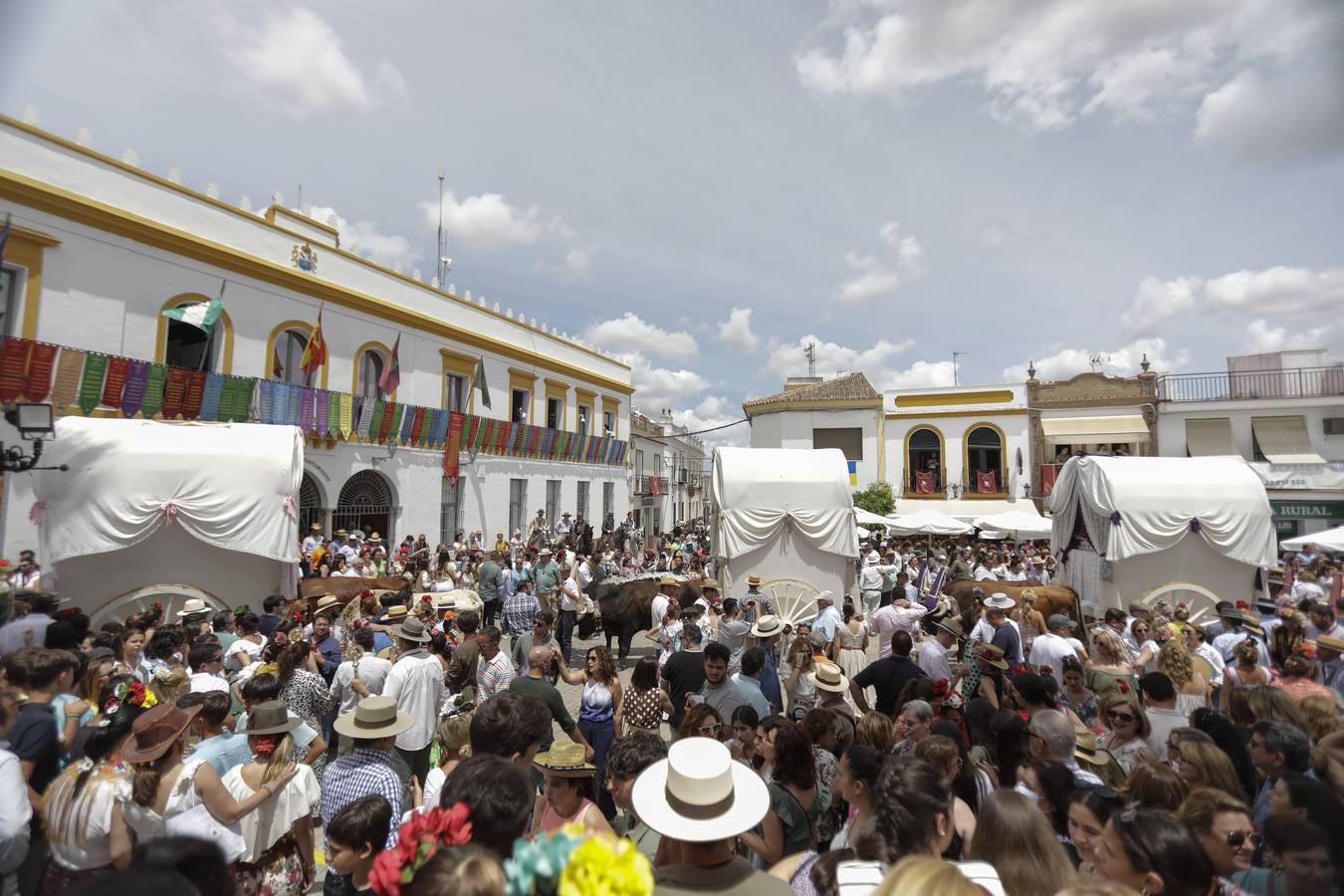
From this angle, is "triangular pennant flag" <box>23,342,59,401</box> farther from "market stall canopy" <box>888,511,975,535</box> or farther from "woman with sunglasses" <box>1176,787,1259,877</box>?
"market stall canopy" <box>888,511,975,535</box>

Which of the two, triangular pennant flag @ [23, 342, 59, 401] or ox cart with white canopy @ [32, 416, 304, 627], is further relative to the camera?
triangular pennant flag @ [23, 342, 59, 401]

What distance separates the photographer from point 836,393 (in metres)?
30.5

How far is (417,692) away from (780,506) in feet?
25.1

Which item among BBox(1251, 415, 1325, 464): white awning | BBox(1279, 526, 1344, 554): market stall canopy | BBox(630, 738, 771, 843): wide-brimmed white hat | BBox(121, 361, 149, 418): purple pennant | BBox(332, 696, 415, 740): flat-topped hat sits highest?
BBox(1251, 415, 1325, 464): white awning

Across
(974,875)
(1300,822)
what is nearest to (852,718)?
(974,875)

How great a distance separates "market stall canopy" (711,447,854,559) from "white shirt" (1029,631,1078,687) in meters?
5.42

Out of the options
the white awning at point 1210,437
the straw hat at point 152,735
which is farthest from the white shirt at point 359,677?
the white awning at point 1210,437

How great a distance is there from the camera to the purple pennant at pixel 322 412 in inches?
626

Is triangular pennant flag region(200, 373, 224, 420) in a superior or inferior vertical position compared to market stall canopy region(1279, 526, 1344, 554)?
superior

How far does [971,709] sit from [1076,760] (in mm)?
747

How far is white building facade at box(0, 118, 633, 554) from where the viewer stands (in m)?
11.8

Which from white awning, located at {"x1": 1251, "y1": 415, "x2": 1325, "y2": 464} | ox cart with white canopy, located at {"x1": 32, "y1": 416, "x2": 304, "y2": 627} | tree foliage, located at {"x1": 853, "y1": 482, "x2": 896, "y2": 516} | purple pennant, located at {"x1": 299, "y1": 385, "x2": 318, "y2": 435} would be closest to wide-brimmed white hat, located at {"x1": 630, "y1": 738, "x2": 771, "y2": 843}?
ox cart with white canopy, located at {"x1": 32, "y1": 416, "x2": 304, "y2": 627}

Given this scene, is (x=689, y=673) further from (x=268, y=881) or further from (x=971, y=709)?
(x=268, y=881)

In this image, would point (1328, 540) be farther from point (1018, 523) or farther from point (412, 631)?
point (412, 631)
